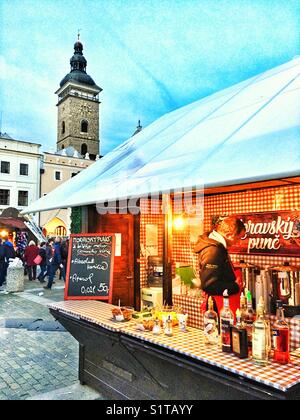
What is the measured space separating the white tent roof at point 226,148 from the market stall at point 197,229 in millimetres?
13

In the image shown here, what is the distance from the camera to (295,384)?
78.6 inches

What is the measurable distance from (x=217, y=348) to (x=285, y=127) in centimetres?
171

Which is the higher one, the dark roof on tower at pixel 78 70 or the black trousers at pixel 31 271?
the dark roof on tower at pixel 78 70

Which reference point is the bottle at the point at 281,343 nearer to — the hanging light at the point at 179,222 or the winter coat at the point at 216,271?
the winter coat at the point at 216,271

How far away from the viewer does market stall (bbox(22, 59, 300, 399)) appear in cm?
226

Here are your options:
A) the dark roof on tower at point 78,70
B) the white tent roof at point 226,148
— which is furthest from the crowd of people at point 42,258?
the dark roof on tower at point 78,70

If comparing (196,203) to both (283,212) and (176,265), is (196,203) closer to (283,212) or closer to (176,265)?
(176,265)

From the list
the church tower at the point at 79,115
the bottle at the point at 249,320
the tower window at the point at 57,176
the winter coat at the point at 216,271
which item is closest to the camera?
the bottle at the point at 249,320

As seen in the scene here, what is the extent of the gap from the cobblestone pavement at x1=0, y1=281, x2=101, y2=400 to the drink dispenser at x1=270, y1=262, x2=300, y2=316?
228cm

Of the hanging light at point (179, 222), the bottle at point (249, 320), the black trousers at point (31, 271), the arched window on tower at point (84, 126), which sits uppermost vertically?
the arched window on tower at point (84, 126)

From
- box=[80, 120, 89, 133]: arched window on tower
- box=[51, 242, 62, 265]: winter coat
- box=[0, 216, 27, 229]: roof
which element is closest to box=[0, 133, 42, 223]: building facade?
box=[0, 216, 27, 229]: roof

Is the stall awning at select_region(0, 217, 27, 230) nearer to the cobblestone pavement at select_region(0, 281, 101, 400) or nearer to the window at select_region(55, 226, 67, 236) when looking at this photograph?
the window at select_region(55, 226, 67, 236)

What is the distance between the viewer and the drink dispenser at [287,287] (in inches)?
129
